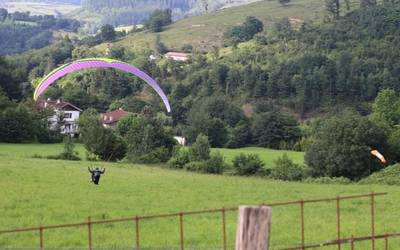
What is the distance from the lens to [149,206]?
95.7 feet

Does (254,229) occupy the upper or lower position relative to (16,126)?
upper

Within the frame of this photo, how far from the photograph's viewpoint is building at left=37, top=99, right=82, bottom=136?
89.8 metres

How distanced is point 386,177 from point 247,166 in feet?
39.3

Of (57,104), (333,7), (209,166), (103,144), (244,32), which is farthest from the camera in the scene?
(244,32)

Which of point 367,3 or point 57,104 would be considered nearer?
point 57,104

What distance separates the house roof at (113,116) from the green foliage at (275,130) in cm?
1856

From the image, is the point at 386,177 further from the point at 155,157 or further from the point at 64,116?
the point at 64,116

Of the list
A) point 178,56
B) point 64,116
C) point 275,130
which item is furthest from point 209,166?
point 178,56

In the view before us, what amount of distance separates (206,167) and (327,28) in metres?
103

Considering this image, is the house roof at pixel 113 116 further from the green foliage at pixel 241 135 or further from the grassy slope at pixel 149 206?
the grassy slope at pixel 149 206

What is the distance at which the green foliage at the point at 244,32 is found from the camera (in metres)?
172

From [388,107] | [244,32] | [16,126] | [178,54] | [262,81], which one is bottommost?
[262,81]

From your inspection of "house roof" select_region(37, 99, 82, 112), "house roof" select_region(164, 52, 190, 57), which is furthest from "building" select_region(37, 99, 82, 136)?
"house roof" select_region(164, 52, 190, 57)

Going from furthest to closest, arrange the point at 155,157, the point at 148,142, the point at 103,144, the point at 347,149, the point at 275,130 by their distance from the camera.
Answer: the point at 275,130 < the point at 148,142 < the point at 155,157 < the point at 103,144 < the point at 347,149
